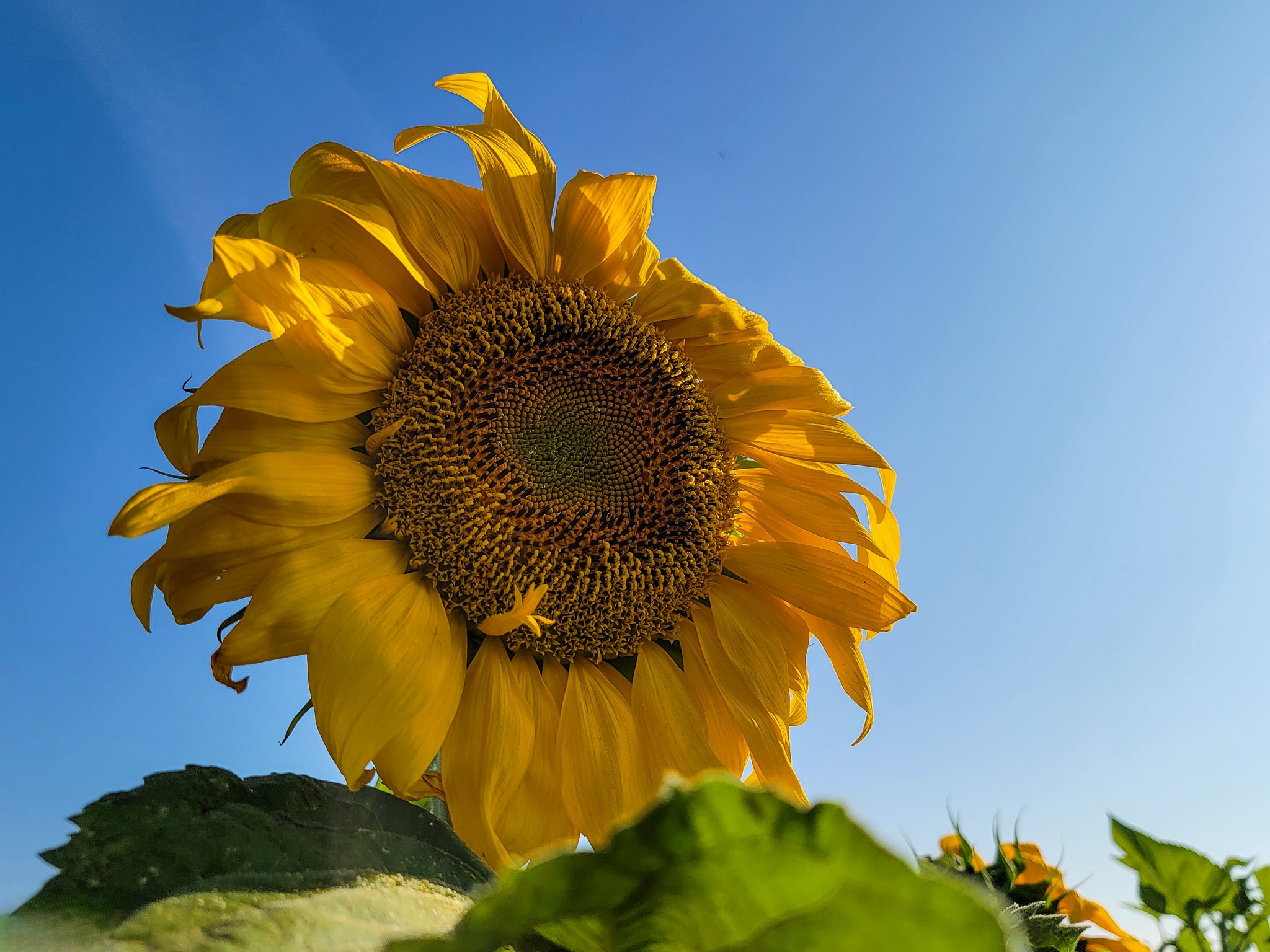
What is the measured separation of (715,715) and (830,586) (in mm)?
251

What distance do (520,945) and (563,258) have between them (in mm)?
1045

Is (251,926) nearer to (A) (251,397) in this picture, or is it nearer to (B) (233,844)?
(B) (233,844)

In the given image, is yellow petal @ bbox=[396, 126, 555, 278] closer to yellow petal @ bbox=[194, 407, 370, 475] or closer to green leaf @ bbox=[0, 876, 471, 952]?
yellow petal @ bbox=[194, 407, 370, 475]

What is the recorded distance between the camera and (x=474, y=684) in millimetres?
1060

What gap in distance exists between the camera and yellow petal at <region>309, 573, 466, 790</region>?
34.0 inches

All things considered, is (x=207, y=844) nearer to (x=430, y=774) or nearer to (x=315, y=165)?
(x=430, y=774)

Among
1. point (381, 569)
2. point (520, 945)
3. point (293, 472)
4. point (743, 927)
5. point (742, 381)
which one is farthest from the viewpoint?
point (742, 381)

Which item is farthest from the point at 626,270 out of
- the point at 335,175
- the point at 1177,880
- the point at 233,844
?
the point at 1177,880

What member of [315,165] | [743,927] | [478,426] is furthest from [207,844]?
[315,165]

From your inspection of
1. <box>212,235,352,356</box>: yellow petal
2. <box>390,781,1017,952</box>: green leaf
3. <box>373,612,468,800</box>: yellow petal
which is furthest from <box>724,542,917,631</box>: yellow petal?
<box>390,781,1017,952</box>: green leaf

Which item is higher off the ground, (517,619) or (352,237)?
(352,237)

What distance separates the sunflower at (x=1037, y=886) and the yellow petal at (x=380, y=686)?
87 cm

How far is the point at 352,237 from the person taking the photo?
108cm

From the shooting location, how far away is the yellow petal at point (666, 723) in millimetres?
1099
